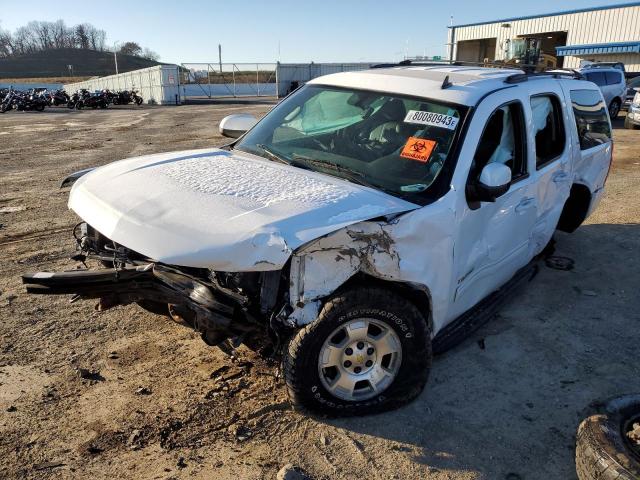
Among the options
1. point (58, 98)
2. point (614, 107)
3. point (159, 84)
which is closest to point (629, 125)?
point (614, 107)

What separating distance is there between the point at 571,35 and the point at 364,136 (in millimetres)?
42308

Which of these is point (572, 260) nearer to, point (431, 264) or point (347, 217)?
point (431, 264)

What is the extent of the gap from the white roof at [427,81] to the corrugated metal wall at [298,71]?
129 feet

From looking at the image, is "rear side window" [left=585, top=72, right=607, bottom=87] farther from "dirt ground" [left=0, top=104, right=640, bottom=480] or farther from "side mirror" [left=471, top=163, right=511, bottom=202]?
"side mirror" [left=471, top=163, right=511, bottom=202]

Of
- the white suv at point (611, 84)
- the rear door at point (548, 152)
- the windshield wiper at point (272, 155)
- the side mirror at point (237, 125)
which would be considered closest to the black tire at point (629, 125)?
the white suv at point (611, 84)

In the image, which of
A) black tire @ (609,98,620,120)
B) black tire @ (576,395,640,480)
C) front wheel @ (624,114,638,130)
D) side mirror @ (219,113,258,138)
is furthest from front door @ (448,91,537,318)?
black tire @ (609,98,620,120)

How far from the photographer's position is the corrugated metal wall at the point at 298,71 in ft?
139

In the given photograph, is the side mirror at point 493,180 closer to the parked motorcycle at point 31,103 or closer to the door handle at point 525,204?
the door handle at point 525,204

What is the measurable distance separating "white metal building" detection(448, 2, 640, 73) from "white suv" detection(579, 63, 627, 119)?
39.8 feet

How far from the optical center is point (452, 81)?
3.86 meters

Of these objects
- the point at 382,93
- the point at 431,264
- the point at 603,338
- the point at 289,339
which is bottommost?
the point at 603,338

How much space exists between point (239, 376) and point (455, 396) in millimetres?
1369

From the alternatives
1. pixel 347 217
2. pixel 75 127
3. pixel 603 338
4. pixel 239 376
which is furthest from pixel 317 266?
pixel 75 127

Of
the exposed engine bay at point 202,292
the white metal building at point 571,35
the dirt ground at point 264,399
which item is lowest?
the dirt ground at point 264,399
